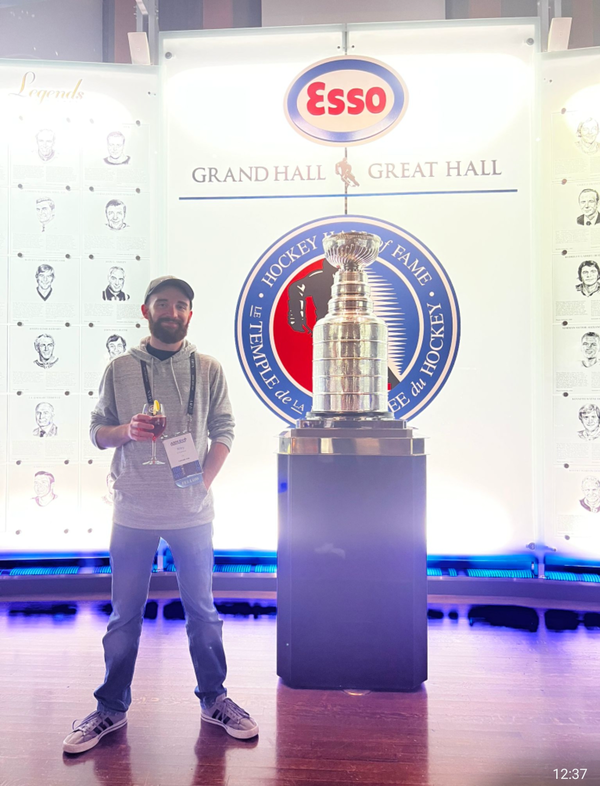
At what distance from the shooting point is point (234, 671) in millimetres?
2449

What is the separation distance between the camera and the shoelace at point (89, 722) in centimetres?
189

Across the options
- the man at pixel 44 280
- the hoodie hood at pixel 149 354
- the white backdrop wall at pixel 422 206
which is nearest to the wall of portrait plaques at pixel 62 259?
the man at pixel 44 280

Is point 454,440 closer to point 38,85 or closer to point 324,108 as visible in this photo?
point 324,108

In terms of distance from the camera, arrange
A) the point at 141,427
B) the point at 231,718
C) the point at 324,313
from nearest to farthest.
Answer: the point at 141,427, the point at 231,718, the point at 324,313

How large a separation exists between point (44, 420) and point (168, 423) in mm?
Result: 1770

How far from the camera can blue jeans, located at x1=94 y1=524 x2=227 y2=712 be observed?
192 centimetres

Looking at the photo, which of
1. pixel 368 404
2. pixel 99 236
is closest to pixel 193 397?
pixel 368 404

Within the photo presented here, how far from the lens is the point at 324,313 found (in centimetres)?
335

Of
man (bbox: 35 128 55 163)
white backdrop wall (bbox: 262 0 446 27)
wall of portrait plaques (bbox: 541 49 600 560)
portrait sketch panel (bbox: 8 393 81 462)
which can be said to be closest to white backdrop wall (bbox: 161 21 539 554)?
wall of portrait plaques (bbox: 541 49 600 560)

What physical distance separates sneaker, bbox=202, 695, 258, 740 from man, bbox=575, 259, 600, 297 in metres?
2.78

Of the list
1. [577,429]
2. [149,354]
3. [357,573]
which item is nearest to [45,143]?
[149,354]

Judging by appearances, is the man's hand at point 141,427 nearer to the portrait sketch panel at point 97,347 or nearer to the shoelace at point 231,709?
the shoelace at point 231,709
